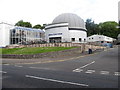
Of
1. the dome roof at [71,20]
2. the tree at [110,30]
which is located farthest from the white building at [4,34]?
the tree at [110,30]

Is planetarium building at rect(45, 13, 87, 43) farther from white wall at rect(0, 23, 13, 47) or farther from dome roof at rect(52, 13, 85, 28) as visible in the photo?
white wall at rect(0, 23, 13, 47)

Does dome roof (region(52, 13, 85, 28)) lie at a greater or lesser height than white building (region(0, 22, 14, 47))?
greater

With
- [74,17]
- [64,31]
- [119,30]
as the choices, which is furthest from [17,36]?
[119,30]

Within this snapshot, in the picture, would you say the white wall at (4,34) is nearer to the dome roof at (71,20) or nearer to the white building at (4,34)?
the white building at (4,34)

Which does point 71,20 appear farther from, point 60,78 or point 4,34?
point 60,78

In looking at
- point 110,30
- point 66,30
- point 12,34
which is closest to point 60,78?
point 66,30

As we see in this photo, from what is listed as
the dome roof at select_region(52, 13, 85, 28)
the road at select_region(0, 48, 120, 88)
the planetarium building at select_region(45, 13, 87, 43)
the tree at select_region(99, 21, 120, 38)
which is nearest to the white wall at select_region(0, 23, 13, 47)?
the planetarium building at select_region(45, 13, 87, 43)

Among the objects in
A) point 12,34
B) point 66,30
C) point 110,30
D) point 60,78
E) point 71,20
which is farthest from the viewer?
point 110,30

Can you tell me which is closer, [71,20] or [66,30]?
[66,30]

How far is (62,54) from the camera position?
2803cm

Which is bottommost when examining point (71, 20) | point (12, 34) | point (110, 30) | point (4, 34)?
point (4, 34)

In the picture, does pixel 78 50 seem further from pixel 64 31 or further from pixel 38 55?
pixel 64 31

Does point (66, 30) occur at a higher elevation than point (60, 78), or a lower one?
higher

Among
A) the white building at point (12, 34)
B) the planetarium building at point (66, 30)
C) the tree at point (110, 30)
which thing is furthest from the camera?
the tree at point (110, 30)
